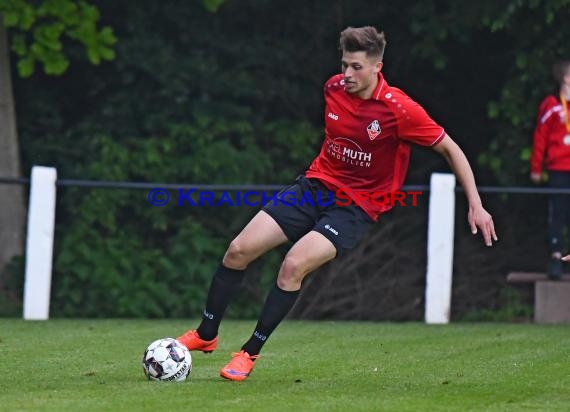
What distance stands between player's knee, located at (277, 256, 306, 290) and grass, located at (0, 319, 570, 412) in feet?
1.65

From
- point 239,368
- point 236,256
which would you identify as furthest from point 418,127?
point 239,368

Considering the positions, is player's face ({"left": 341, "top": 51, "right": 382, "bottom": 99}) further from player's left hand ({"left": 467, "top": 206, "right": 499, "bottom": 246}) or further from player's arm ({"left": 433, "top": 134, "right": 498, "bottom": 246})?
player's left hand ({"left": 467, "top": 206, "right": 499, "bottom": 246})

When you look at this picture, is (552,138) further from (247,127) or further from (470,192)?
(470,192)

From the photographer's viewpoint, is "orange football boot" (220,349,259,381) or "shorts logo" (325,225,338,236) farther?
"shorts logo" (325,225,338,236)

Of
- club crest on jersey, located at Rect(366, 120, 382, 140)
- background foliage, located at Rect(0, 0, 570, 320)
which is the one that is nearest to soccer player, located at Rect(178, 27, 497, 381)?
club crest on jersey, located at Rect(366, 120, 382, 140)

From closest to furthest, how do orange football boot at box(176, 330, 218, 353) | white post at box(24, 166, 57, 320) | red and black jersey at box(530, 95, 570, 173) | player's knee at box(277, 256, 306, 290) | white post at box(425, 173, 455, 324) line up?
1. player's knee at box(277, 256, 306, 290)
2. orange football boot at box(176, 330, 218, 353)
3. white post at box(24, 166, 57, 320)
4. white post at box(425, 173, 455, 324)
5. red and black jersey at box(530, 95, 570, 173)

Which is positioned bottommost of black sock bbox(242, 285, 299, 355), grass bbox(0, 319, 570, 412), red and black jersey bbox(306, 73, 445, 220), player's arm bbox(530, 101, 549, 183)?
grass bbox(0, 319, 570, 412)

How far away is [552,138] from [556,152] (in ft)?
0.43

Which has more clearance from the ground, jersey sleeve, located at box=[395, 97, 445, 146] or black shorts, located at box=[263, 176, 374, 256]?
jersey sleeve, located at box=[395, 97, 445, 146]

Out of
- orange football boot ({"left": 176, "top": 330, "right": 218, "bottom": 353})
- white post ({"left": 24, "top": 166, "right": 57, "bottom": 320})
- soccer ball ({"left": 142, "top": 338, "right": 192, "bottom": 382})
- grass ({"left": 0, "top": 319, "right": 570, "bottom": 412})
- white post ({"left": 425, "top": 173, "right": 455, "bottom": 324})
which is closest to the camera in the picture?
grass ({"left": 0, "top": 319, "right": 570, "bottom": 412})

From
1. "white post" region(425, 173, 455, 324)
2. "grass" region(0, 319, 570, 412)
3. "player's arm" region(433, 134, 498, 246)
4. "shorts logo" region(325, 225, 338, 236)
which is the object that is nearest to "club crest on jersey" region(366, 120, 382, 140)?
"player's arm" region(433, 134, 498, 246)

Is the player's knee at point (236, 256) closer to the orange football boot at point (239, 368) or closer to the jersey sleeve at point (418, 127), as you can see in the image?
the orange football boot at point (239, 368)

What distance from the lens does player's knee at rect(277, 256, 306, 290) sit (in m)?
6.84

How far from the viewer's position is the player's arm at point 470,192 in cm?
655
